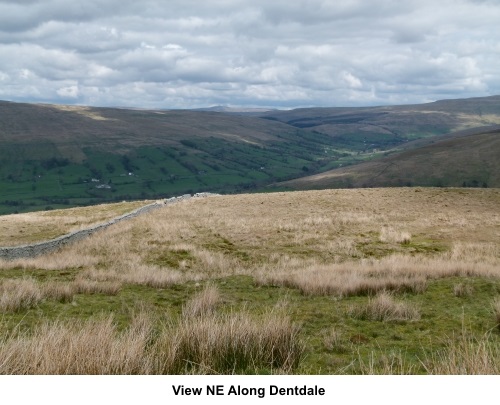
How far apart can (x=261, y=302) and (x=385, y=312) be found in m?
3.37

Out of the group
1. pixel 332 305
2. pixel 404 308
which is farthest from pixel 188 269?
pixel 404 308

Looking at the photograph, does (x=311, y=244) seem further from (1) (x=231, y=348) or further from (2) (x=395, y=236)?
(1) (x=231, y=348)

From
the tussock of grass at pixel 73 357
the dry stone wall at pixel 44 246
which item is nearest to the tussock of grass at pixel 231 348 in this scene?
the tussock of grass at pixel 73 357

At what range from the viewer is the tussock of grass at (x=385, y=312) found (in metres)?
9.47

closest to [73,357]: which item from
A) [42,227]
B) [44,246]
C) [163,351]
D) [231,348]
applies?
[163,351]

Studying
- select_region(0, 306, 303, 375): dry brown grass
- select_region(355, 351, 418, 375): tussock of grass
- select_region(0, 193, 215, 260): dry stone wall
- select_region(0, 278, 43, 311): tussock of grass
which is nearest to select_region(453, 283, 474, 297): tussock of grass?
select_region(355, 351, 418, 375): tussock of grass

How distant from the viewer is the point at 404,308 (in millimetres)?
9805

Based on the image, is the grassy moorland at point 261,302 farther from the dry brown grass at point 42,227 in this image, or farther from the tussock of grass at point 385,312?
the dry brown grass at point 42,227

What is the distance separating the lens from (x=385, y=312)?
31.3ft

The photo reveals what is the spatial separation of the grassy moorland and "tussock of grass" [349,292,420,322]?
0.03 meters

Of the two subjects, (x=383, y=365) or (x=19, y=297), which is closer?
(x=383, y=365)

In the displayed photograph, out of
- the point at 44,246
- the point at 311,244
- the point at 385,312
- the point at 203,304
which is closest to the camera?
the point at 385,312

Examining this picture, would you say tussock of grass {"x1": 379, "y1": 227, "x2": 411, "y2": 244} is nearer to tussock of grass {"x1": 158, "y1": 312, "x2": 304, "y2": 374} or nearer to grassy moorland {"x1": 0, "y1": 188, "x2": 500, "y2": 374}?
grassy moorland {"x1": 0, "y1": 188, "x2": 500, "y2": 374}

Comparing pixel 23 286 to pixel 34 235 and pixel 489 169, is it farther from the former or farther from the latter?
pixel 489 169
